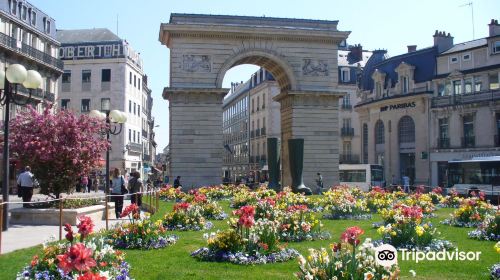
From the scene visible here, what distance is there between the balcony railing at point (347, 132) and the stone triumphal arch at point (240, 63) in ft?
76.2

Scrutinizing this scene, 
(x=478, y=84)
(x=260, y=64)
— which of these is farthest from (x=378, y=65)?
(x=260, y=64)

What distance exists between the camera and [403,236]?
10.5 metres

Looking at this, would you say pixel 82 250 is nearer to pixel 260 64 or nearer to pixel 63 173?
pixel 63 173

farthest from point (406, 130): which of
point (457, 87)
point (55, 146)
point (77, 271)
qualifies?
point (77, 271)

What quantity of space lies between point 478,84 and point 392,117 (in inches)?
344

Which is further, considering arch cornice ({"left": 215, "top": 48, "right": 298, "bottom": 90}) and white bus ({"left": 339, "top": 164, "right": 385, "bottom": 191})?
white bus ({"left": 339, "top": 164, "right": 385, "bottom": 191})

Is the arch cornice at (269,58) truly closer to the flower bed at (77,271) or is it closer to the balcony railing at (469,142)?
the balcony railing at (469,142)

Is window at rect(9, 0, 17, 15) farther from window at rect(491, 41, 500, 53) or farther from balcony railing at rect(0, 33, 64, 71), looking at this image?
window at rect(491, 41, 500, 53)

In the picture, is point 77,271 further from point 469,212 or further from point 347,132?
point 347,132

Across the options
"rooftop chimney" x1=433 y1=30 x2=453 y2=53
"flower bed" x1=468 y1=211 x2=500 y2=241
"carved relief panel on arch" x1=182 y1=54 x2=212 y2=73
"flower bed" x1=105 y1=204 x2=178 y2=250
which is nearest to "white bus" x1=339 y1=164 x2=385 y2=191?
"rooftop chimney" x1=433 y1=30 x2=453 y2=53

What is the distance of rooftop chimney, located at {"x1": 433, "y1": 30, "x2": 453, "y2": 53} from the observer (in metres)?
46.2

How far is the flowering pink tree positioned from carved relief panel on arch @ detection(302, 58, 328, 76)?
20818mm

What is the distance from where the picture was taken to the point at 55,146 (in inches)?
658

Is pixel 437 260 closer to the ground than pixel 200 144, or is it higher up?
closer to the ground
